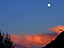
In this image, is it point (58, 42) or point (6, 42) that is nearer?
point (58, 42)

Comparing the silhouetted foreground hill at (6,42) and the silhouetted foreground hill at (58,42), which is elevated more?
the silhouetted foreground hill at (6,42)

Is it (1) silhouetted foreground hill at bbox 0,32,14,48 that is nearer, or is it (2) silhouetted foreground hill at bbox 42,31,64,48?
(2) silhouetted foreground hill at bbox 42,31,64,48

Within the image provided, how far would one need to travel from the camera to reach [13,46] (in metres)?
73.6

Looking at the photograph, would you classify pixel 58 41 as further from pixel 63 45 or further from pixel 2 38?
pixel 2 38

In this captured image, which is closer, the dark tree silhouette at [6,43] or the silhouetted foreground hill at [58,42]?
the silhouetted foreground hill at [58,42]

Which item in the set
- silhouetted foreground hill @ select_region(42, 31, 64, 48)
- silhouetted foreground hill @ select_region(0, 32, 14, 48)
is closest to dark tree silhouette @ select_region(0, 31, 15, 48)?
silhouetted foreground hill @ select_region(0, 32, 14, 48)

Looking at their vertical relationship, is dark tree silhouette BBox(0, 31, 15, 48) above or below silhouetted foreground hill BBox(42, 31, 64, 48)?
above

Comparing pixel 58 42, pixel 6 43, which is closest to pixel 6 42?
pixel 6 43

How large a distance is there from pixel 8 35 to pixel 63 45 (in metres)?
49.4

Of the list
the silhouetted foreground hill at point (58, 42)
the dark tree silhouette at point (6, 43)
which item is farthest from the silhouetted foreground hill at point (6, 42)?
the silhouetted foreground hill at point (58, 42)

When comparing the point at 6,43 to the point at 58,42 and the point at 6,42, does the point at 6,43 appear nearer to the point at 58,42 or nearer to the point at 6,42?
the point at 6,42

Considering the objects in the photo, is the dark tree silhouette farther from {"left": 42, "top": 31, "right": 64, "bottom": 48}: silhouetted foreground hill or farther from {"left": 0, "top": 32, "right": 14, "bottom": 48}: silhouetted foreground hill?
{"left": 42, "top": 31, "right": 64, "bottom": 48}: silhouetted foreground hill

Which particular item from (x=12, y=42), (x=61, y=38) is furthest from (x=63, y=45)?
(x=12, y=42)

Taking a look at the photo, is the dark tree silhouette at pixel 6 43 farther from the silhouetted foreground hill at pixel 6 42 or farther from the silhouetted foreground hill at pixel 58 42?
the silhouetted foreground hill at pixel 58 42
